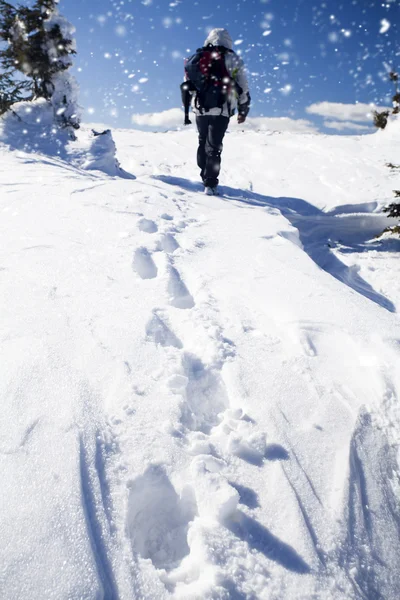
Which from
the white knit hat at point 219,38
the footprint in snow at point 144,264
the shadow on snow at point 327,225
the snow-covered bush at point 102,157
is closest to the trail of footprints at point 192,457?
the footprint in snow at point 144,264

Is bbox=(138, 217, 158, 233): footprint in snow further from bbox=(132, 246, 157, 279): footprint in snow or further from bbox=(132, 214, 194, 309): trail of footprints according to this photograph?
bbox=(132, 246, 157, 279): footprint in snow

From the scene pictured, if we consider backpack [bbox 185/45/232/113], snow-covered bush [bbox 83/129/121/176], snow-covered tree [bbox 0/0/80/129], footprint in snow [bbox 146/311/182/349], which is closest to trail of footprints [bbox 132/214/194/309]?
footprint in snow [bbox 146/311/182/349]

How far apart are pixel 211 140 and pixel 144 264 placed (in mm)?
3132

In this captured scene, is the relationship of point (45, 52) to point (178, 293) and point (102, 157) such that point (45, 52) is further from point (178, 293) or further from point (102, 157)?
point (178, 293)

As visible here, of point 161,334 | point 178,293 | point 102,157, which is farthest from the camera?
point 102,157

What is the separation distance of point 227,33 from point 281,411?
5.15 meters

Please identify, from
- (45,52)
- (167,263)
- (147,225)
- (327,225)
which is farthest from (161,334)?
(45,52)

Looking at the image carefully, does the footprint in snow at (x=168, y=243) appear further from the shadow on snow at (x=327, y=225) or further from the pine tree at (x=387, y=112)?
the pine tree at (x=387, y=112)

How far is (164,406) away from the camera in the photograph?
1.48 meters

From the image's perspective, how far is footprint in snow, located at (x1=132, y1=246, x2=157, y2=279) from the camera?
2602 mm

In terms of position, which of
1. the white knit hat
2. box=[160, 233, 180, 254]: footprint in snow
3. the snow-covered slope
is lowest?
the snow-covered slope

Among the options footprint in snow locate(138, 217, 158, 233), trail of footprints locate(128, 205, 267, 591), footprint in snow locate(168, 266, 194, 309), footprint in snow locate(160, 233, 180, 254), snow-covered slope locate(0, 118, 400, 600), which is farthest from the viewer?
footprint in snow locate(138, 217, 158, 233)

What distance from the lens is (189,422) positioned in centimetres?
147

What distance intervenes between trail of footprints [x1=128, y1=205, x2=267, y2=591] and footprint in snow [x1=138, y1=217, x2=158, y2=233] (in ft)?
4.93
